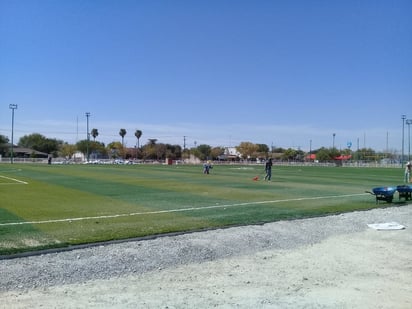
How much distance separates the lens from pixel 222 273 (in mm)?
8102

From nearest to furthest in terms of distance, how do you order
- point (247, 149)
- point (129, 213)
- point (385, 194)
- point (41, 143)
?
point (129, 213)
point (385, 194)
point (41, 143)
point (247, 149)

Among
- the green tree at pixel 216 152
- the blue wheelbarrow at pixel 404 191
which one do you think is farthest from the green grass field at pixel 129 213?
the green tree at pixel 216 152

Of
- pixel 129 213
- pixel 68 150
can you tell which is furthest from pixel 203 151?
pixel 129 213

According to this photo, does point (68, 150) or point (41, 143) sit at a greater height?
point (41, 143)

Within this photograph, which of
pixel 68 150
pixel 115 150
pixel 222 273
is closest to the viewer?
pixel 222 273

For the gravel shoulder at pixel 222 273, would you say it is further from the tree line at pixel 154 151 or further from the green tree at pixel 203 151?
the green tree at pixel 203 151

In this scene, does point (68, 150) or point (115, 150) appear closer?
point (68, 150)

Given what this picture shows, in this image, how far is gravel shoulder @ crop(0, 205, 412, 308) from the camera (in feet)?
21.7

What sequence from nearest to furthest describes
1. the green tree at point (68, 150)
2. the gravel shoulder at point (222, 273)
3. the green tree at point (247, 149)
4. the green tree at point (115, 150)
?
the gravel shoulder at point (222, 273) → the green tree at point (68, 150) → the green tree at point (115, 150) → the green tree at point (247, 149)

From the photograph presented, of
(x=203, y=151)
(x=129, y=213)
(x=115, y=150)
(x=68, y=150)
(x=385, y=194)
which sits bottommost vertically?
(x=129, y=213)

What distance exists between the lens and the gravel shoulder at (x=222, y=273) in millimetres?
6605

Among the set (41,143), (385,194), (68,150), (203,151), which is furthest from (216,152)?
(385,194)

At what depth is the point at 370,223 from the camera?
13797 millimetres

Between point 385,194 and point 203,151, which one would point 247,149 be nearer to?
point 203,151
